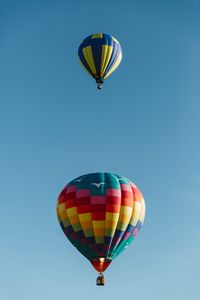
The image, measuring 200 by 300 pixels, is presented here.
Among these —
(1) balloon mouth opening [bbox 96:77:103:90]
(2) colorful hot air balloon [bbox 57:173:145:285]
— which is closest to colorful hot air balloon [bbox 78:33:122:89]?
(1) balloon mouth opening [bbox 96:77:103:90]

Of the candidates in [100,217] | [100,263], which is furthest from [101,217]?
[100,263]

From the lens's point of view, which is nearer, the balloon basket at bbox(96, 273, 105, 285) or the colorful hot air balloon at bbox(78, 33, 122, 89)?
the balloon basket at bbox(96, 273, 105, 285)

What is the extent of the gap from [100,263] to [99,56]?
15989mm

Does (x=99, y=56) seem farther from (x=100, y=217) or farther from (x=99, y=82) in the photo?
(x=100, y=217)

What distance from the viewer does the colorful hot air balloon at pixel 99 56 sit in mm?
47281

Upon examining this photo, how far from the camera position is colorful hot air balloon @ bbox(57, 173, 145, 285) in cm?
4097

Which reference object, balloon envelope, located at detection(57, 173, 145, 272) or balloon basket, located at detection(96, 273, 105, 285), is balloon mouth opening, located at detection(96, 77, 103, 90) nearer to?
balloon envelope, located at detection(57, 173, 145, 272)

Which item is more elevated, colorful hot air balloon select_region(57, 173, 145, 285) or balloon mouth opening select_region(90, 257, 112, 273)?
colorful hot air balloon select_region(57, 173, 145, 285)

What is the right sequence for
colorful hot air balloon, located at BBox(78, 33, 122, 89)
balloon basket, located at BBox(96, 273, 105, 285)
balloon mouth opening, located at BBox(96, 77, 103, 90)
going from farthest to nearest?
1. balloon mouth opening, located at BBox(96, 77, 103, 90)
2. colorful hot air balloon, located at BBox(78, 33, 122, 89)
3. balloon basket, located at BBox(96, 273, 105, 285)

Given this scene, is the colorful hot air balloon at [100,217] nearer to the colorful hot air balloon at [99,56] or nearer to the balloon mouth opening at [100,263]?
the balloon mouth opening at [100,263]

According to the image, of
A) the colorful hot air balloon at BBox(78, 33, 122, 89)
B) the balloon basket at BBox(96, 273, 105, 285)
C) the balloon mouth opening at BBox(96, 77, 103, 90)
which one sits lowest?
the balloon basket at BBox(96, 273, 105, 285)

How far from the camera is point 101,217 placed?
135ft

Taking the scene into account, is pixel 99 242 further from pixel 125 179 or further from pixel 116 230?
pixel 125 179

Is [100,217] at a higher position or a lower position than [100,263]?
higher
